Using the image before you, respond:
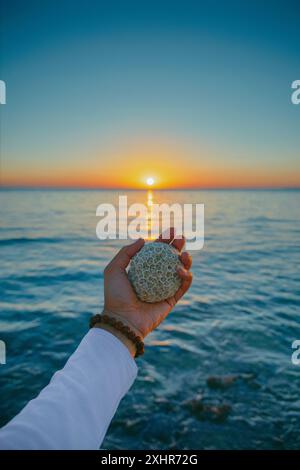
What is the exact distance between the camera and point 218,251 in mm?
16406

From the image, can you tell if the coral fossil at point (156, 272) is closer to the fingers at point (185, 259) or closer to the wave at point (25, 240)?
the fingers at point (185, 259)

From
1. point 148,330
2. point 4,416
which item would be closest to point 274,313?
point 4,416

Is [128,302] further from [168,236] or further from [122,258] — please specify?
[168,236]

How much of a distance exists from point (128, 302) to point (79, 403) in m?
1.16

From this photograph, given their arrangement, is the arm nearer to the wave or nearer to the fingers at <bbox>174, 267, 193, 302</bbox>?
the fingers at <bbox>174, 267, 193, 302</bbox>

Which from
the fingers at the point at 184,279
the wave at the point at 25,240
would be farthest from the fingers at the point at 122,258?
the wave at the point at 25,240

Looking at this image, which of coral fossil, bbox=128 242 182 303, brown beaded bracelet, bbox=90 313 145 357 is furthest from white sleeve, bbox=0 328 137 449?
coral fossil, bbox=128 242 182 303

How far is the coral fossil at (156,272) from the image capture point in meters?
2.99

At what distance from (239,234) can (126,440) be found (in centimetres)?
1834

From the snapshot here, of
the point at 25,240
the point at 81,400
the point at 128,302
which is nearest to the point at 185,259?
the point at 128,302

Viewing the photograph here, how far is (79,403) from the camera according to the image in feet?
5.05

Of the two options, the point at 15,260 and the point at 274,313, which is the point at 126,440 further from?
the point at 15,260

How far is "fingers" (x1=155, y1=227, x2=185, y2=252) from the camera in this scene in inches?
143

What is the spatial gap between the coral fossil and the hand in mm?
97
